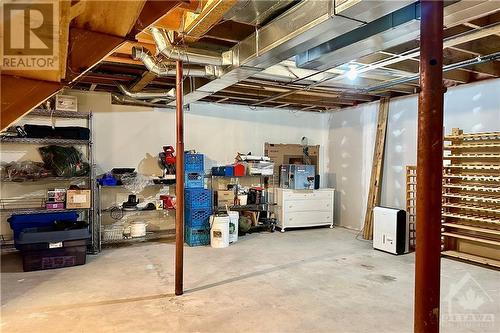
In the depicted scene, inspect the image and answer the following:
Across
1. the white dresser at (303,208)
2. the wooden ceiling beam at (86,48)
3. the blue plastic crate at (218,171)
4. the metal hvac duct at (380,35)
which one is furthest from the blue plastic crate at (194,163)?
the wooden ceiling beam at (86,48)

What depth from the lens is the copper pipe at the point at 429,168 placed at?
1412 mm

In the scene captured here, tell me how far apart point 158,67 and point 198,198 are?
7.87 feet

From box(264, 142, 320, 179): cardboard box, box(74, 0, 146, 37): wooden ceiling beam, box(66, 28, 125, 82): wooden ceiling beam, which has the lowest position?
box(264, 142, 320, 179): cardboard box

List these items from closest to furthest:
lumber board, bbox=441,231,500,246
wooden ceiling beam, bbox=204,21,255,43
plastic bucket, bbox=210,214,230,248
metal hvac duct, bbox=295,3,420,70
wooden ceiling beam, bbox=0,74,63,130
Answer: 1. wooden ceiling beam, bbox=0,74,63,130
2. metal hvac duct, bbox=295,3,420,70
3. wooden ceiling beam, bbox=204,21,255,43
4. lumber board, bbox=441,231,500,246
5. plastic bucket, bbox=210,214,230,248

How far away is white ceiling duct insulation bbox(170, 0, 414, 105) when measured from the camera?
84.0 inches

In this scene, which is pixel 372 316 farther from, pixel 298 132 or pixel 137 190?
pixel 298 132

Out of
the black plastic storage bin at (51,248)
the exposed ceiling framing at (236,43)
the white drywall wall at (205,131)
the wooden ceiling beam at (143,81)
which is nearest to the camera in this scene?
the exposed ceiling framing at (236,43)

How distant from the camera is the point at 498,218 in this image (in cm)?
433

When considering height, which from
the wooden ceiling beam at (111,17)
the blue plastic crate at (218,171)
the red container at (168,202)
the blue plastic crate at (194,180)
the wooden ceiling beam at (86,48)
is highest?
the wooden ceiling beam at (111,17)

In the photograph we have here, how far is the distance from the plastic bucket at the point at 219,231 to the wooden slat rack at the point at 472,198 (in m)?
3.18

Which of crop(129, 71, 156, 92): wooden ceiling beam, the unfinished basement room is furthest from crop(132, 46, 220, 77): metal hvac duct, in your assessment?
crop(129, 71, 156, 92): wooden ceiling beam

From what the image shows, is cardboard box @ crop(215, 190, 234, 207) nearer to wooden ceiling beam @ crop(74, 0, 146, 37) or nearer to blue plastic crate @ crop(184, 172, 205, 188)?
blue plastic crate @ crop(184, 172, 205, 188)

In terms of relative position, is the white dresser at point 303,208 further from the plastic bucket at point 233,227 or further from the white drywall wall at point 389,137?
the plastic bucket at point 233,227

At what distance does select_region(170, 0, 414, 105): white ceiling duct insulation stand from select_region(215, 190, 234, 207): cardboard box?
2765 millimetres
